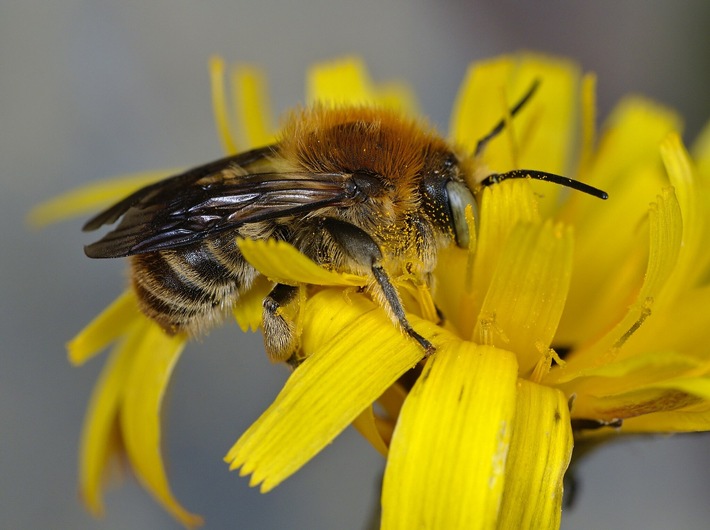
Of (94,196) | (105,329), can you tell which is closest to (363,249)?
(105,329)

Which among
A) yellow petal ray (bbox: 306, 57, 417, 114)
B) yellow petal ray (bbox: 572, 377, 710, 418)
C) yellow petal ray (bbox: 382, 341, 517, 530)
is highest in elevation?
yellow petal ray (bbox: 306, 57, 417, 114)

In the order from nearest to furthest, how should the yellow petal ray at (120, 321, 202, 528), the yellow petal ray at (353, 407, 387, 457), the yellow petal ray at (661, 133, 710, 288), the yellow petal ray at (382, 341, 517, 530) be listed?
the yellow petal ray at (382, 341, 517, 530), the yellow petal ray at (353, 407, 387, 457), the yellow petal ray at (661, 133, 710, 288), the yellow petal ray at (120, 321, 202, 528)

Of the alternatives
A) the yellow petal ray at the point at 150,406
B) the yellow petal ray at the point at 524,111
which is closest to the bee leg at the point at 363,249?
the yellow petal ray at the point at 150,406

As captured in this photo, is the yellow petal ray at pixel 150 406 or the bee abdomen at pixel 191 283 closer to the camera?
the bee abdomen at pixel 191 283

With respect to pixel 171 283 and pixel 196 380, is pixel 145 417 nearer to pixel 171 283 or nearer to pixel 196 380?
pixel 171 283

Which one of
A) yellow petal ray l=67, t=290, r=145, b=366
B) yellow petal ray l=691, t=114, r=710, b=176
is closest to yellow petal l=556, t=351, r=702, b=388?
yellow petal ray l=67, t=290, r=145, b=366

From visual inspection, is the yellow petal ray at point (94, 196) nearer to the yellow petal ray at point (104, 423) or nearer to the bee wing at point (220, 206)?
the yellow petal ray at point (104, 423)

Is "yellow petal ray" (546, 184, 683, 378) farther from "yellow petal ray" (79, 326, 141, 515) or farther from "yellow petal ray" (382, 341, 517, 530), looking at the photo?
"yellow petal ray" (79, 326, 141, 515)

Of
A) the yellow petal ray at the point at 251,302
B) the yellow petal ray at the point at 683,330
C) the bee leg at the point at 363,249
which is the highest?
the bee leg at the point at 363,249
